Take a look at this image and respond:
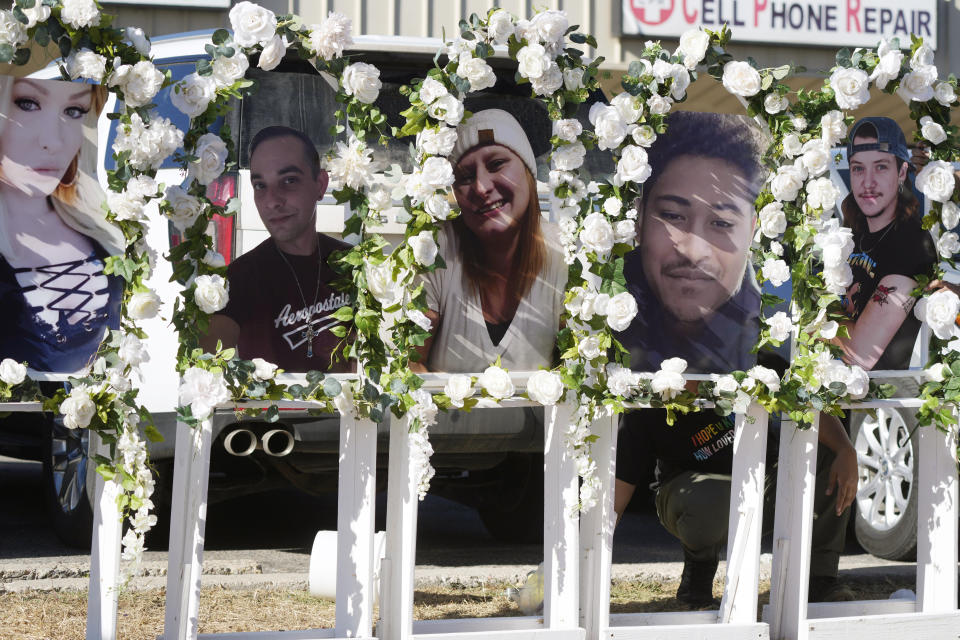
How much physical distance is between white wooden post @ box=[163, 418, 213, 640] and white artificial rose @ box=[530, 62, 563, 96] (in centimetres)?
153

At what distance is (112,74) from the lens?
3.67 metres

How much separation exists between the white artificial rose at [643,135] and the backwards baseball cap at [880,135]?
0.91 metres

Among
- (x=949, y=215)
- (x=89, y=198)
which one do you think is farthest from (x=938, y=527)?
(x=89, y=198)

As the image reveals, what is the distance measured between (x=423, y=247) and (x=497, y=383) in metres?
0.51

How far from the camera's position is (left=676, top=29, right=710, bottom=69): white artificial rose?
436cm

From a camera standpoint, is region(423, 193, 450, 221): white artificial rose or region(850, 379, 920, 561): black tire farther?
region(850, 379, 920, 561): black tire

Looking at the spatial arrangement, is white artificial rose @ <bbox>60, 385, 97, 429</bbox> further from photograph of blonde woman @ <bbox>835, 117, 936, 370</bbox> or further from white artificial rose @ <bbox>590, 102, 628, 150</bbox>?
photograph of blonde woman @ <bbox>835, 117, 936, 370</bbox>

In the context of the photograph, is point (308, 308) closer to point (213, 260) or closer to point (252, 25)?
point (213, 260)

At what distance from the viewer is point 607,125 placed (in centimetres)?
416

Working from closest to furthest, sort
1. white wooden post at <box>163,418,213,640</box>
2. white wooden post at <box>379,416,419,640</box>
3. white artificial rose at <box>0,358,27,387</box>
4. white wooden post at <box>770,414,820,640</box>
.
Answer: white artificial rose at <box>0,358,27,387</box> < white wooden post at <box>163,418,213,640</box> < white wooden post at <box>379,416,419,640</box> < white wooden post at <box>770,414,820,640</box>

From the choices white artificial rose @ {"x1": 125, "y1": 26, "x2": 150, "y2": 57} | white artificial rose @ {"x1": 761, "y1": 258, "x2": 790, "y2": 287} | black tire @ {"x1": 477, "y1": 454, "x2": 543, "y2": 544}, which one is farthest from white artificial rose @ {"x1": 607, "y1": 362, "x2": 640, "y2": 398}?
black tire @ {"x1": 477, "y1": 454, "x2": 543, "y2": 544}

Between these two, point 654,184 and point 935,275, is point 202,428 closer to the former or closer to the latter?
point 654,184

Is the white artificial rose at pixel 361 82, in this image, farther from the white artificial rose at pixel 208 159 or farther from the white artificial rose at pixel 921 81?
the white artificial rose at pixel 921 81

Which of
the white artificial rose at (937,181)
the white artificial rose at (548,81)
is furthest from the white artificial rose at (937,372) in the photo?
the white artificial rose at (548,81)
